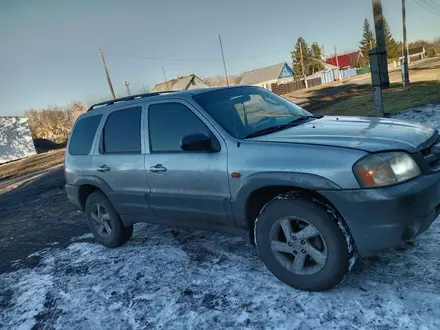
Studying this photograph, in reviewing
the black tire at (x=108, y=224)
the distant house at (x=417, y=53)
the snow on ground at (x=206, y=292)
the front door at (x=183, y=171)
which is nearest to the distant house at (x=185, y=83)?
the black tire at (x=108, y=224)

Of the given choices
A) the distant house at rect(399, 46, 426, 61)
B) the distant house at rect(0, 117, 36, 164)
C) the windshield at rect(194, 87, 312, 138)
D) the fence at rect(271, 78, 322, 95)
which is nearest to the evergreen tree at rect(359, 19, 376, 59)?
the distant house at rect(399, 46, 426, 61)

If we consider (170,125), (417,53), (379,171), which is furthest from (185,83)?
(417,53)

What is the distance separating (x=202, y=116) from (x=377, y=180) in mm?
1748

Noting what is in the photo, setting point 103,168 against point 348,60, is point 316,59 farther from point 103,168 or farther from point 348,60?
point 103,168

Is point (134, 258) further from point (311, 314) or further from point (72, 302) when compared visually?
point (311, 314)

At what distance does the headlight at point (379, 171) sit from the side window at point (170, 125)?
1.55m

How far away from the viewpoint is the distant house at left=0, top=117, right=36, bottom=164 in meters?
31.4

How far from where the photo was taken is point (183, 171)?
3.72m

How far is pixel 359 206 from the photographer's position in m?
2.71

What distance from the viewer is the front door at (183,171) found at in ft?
11.5

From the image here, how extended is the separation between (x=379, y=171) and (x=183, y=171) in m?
1.86

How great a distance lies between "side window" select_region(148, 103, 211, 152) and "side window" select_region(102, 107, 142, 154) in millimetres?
257

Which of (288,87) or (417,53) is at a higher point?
(417,53)

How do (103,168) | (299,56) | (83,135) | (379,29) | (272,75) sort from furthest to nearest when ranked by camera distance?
(299,56) < (272,75) < (379,29) < (83,135) < (103,168)
